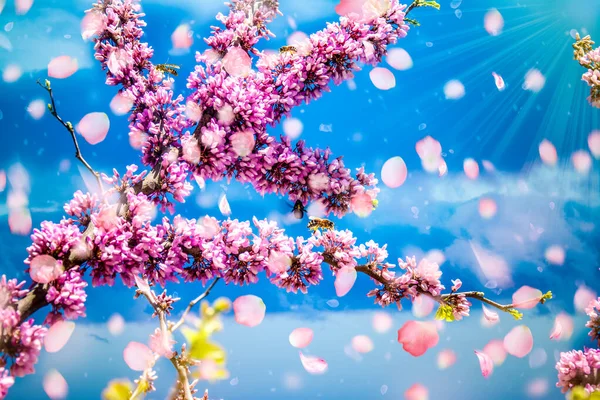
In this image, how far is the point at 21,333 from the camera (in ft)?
8.78

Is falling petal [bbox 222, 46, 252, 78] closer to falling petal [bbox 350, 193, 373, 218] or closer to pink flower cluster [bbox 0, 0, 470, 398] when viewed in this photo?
pink flower cluster [bbox 0, 0, 470, 398]

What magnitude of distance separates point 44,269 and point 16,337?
0.44 metres

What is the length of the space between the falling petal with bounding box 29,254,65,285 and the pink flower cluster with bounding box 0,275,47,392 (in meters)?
0.18

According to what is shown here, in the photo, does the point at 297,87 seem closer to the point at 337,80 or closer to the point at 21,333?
the point at 337,80

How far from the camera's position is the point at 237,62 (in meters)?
4.09

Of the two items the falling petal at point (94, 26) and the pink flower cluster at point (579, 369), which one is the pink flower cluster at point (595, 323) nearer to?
the pink flower cluster at point (579, 369)

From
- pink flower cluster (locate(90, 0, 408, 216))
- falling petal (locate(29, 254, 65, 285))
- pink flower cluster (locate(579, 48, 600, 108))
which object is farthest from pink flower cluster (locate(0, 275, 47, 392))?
pink flower cluster (locate(579, 48, 600, 108))

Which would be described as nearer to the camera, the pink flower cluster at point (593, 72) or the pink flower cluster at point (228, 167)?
the pink flower cluster at point (228, 167)

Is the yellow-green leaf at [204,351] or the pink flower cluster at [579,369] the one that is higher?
the pink flower cluster at [579,369]

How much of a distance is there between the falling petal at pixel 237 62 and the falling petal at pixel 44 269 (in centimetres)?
221

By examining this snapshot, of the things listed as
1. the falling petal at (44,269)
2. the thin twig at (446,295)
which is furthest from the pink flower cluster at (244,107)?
the falling petal at (44,269)

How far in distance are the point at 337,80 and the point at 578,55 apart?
290 cm

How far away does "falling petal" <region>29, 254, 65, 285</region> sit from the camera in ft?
9.06

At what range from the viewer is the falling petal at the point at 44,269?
2762 millimetres
